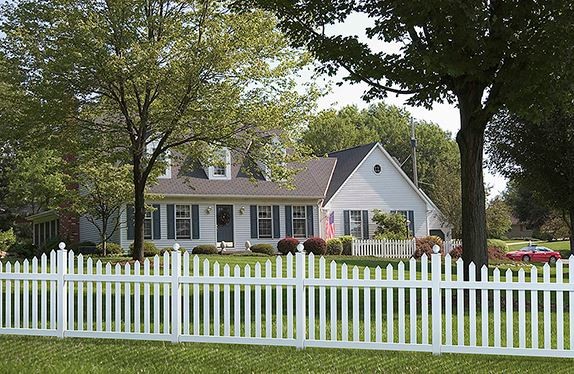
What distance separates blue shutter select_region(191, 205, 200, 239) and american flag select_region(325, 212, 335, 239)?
6382 millimetres

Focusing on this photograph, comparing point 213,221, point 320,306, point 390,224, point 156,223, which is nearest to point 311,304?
point 320,306

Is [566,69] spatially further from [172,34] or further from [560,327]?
[172,34]

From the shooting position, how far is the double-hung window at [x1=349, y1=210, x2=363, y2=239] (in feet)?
119

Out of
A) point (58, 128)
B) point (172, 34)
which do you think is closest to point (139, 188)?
point (58, 128)

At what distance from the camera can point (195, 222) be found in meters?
32.7

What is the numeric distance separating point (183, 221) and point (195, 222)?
1.70 feet

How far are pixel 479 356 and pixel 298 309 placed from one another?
214 centimetres

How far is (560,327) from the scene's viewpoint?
8.28 meters

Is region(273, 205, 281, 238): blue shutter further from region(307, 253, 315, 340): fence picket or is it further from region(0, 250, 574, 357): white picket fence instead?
region(307, 253, 315, 340): fence picket

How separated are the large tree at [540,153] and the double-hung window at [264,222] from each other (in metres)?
13.2

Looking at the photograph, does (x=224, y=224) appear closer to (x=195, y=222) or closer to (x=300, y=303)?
(x=195, y=222)

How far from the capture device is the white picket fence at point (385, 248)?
108 feet

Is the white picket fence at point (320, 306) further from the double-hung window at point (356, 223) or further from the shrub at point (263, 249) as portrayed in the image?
the double-hung window at point (356, 223)

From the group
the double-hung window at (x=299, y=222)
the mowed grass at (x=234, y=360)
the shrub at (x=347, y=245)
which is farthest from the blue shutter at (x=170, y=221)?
the mowed grass at (x=234, y=360)
